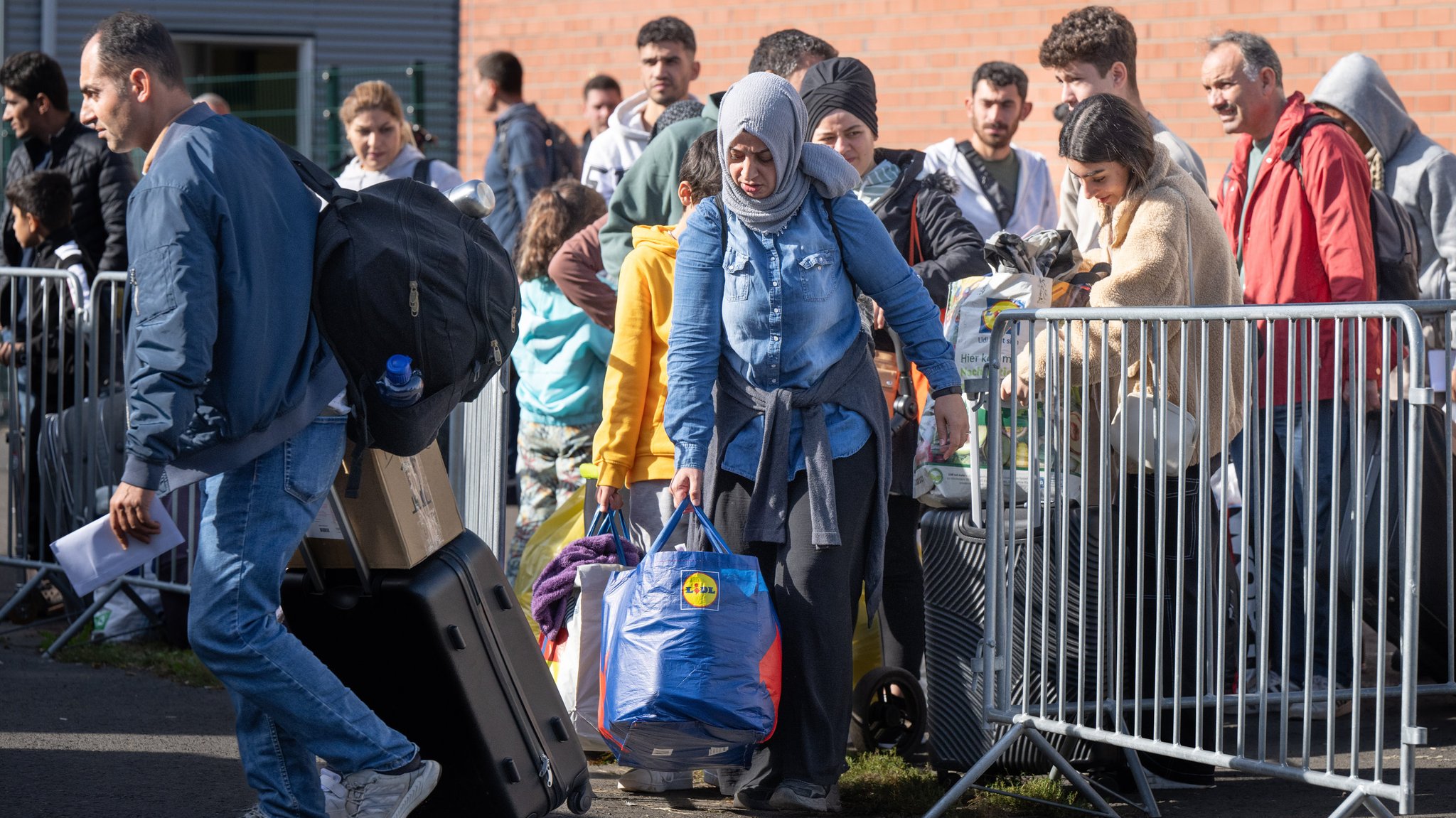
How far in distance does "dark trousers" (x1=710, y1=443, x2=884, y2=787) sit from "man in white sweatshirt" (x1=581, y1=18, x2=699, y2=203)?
339 cm

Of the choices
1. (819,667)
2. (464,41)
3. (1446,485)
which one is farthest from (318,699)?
(464,41)

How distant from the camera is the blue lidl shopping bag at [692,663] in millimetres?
4016

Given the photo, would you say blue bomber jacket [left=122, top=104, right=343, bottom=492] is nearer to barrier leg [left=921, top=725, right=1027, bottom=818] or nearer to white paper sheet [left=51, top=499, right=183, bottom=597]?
white paper sheet [left=51, top=499, right=183, bottom=597]

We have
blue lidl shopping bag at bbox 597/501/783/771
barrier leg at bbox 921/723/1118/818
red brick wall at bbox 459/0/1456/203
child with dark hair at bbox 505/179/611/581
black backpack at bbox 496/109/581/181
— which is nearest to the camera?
blue lidl shopping bag at bbox 597/501/783/771

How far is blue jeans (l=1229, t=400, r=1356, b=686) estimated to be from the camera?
12.7ft

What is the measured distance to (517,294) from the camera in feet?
12.6

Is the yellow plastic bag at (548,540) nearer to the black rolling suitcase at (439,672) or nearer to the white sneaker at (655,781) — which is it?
the white sneaker at (655,781)

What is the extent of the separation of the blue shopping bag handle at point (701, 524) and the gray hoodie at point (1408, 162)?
3.06 meters

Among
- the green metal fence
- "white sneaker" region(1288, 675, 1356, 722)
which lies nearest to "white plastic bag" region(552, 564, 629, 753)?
"white sneaker" region(1288, 675, 1356, 722)

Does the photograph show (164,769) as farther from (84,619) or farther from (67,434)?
(67,434)

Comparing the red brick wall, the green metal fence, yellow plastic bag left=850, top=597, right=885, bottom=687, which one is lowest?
yellow plastic bag left=850, top=597, right=885, bottom=687

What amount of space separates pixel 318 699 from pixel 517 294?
102 cm

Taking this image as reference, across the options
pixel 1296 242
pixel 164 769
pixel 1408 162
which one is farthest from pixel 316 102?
pixel 1296 242

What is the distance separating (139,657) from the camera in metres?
6.09
